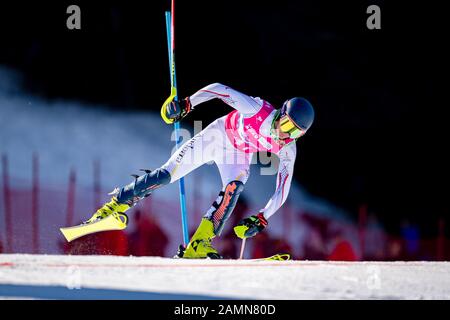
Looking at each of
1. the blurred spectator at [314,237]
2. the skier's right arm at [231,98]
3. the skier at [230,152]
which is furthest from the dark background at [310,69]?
the skier's right arm at [231,98]

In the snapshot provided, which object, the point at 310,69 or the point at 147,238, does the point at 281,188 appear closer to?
the point at 147,238

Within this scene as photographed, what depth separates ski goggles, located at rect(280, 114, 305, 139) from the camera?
3.97m

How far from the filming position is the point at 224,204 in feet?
13.8

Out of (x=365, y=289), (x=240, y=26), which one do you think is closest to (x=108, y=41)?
(x=240, y=26)

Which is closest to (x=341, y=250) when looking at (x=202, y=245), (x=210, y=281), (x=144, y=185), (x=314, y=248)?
(x=314, y=248)

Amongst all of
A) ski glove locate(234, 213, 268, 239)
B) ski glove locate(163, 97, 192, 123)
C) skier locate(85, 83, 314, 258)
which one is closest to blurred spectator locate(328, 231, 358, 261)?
skier locate(85, 83, 314, 258)

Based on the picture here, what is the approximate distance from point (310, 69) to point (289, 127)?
11.2 feet

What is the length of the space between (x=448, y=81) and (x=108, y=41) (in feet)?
12.6

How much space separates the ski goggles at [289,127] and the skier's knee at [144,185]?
2.66ft

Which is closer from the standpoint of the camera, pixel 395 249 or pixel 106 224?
pixel 106 224

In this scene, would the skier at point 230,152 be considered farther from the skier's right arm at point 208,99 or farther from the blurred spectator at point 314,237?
the blurred spectator at point 314,237

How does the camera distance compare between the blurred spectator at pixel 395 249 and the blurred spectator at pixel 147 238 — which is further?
the blurred spectator at pixel 395 249

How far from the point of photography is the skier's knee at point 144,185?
416 cm

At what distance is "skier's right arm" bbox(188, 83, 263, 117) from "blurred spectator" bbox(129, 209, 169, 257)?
9.35 feet
